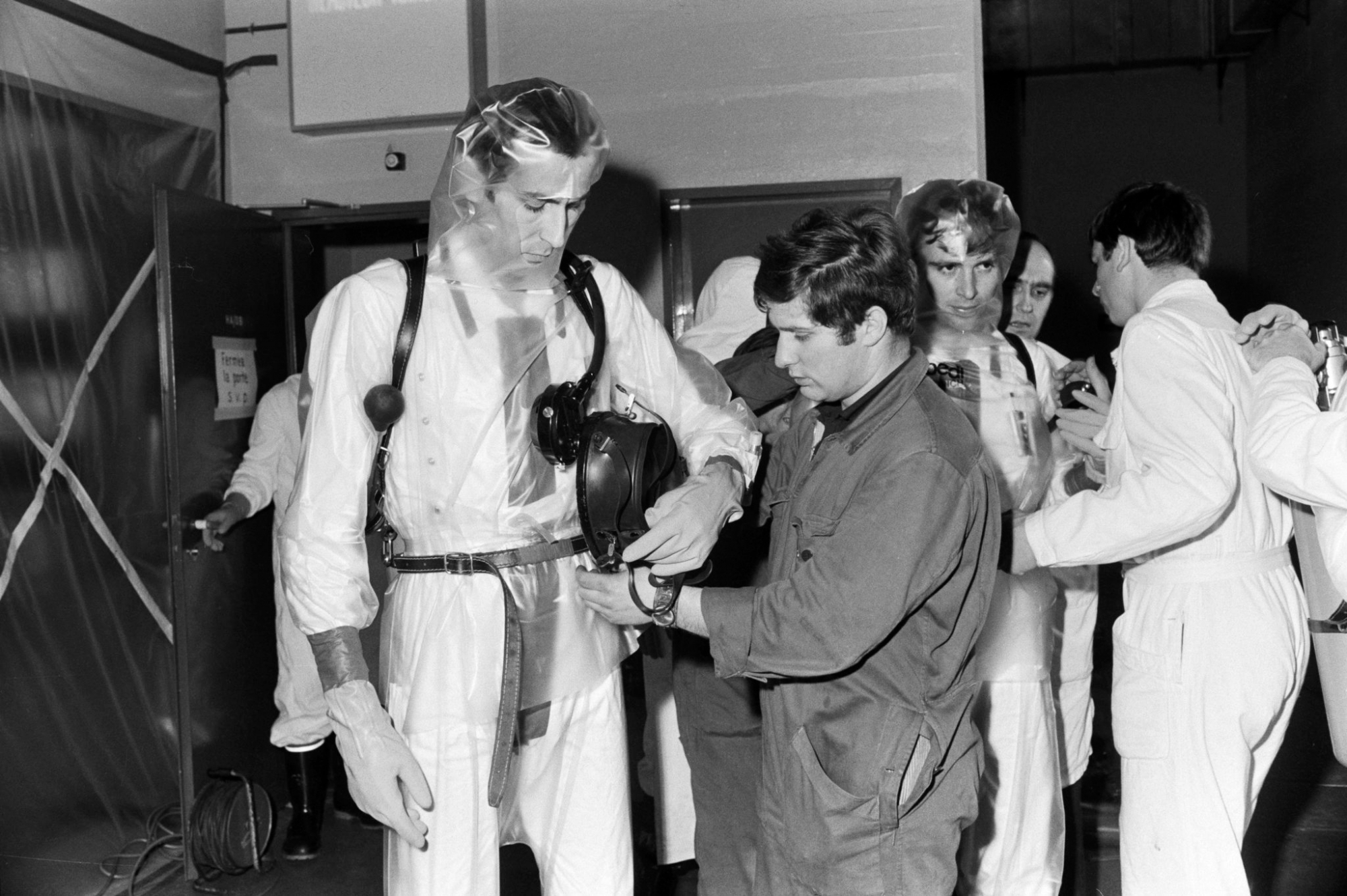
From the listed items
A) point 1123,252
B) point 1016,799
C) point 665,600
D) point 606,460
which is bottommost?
point 1016,799

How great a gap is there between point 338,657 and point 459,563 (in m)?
0.22

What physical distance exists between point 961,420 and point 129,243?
288 centimetres

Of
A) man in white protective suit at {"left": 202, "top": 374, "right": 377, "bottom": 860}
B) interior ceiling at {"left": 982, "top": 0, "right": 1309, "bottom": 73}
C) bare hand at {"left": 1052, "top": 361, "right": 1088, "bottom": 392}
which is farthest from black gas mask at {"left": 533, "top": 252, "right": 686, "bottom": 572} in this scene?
interior ceiling at {"left": 982, "top": 0, "right": 1309, "bottom": 73}

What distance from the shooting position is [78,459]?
331 cm

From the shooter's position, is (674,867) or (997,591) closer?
(997,591)

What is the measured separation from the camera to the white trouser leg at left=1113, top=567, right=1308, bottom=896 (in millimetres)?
2023

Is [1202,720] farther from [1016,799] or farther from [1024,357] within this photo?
[1024,357]

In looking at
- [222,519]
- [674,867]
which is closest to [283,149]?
[222,519]

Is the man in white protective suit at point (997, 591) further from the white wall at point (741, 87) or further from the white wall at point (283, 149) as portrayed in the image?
the white wall at point (283, 149)

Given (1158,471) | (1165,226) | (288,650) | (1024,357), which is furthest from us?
(288,650)

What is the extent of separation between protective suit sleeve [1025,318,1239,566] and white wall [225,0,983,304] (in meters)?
1.95

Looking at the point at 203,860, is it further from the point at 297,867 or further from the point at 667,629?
the point at 667,629

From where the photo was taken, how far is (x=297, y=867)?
3.27 m

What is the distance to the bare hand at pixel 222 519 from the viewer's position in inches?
131
